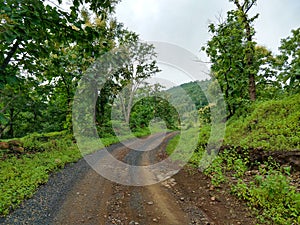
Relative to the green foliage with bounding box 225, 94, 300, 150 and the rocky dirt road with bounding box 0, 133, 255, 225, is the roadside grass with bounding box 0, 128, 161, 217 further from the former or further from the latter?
the green foliage with bounding box 225, 94, 300, 150

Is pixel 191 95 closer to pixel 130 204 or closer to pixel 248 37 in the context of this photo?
pixel 248 37

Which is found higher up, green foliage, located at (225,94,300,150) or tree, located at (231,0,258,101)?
tree, located at (231,0,258,101)

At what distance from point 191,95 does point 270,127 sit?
8286 millimetres

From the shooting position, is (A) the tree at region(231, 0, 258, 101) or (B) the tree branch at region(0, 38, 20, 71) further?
(A) the tree at region(231, 0, 258, 101)

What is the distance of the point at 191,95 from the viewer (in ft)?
49.2

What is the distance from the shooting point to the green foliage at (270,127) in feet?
19.4

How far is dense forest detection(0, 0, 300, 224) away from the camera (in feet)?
10.7

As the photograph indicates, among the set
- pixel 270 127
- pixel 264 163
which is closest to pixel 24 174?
pixel 264 163

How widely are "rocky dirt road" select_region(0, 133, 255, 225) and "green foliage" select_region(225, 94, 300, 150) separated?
231 cm

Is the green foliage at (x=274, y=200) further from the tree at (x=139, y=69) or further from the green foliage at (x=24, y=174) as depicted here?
the tree at (x=139, y=69)

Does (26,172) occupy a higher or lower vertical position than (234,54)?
lower

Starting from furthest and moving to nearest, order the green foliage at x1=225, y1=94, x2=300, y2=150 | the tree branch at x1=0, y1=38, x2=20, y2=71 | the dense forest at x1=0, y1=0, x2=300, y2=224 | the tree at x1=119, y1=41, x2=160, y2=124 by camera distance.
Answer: the tree at x1=119, y1=41, x2=160, y2=124
the green foliage at x1=225, y1=94, x2=300, y2=150
the tree branch at x1=0, y1=38, x2=20, y2=71
the dense forest at x1=0, y1=0, x2=300, y2=224

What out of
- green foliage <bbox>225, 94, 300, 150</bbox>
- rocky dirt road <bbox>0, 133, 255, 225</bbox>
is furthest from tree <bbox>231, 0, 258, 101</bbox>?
rocky dirt road <bbox>0, 133, 255, 225</bbox>

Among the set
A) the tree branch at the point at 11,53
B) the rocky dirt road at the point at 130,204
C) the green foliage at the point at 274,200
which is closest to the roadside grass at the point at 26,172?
the rocky dirt road at the point at 130,204
